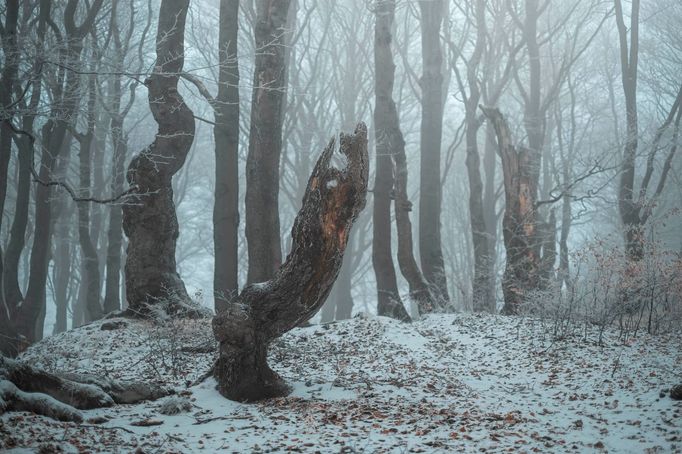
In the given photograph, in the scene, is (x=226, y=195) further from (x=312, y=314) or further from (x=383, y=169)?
(x=312, y=314)

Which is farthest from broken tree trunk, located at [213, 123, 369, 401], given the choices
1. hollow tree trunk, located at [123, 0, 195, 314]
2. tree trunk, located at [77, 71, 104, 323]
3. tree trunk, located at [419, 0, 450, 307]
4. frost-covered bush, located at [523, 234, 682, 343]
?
tree trunk, located at [77, 71, 104, 323]

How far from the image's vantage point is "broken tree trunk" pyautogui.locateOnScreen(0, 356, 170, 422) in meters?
4.98

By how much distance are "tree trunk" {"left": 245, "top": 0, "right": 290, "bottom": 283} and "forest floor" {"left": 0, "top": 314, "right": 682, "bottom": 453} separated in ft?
4.26

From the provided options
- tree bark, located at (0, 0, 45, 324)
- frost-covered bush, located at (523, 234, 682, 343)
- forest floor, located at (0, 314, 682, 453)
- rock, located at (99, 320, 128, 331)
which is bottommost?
forest floor, located at (0, 314, 682, 453)

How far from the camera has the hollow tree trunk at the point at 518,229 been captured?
10719 millimetres

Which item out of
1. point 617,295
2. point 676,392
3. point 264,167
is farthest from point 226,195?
point 676,392

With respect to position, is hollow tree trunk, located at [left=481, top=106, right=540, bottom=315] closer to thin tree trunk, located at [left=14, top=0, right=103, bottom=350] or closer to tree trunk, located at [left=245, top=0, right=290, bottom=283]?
tree trunk, located at [left=245, top=0, right=290, bottom=283]

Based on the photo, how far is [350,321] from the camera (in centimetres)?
984

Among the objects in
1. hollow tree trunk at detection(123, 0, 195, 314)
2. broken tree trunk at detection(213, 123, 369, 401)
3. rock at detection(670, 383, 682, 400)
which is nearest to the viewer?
rock at detection(670, 383, 682, 400)

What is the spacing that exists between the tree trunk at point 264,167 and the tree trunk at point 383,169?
2497 mm

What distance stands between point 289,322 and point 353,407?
114cm

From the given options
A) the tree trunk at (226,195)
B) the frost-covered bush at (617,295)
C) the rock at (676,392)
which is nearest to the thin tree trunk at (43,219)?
the tree trunk at (226,195)

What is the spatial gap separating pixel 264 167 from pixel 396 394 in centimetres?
457

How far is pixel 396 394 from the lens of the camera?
6.32 m
